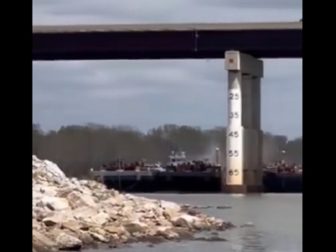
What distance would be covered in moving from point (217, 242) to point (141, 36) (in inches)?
928

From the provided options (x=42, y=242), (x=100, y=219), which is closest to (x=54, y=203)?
(x=100, y=219)

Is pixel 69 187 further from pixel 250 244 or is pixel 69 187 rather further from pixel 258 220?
pixel 258 220

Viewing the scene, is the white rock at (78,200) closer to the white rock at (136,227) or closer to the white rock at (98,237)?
the white rock at (136,227)

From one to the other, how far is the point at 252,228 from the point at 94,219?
7.99 m

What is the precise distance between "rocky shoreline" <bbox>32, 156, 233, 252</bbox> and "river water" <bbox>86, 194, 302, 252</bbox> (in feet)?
2.25

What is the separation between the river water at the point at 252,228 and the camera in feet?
75.0

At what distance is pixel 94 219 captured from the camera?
2372 cm

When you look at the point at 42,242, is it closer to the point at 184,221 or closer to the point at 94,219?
the point at 94,219

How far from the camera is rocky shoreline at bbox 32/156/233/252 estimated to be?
71.0ft

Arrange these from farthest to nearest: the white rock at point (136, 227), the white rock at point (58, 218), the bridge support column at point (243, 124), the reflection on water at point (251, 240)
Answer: the bridge support column at point (243, 124) → the white rock at point (136, 227) → the reflection on water at point (251, 240) → the white rock at point (58, 218)

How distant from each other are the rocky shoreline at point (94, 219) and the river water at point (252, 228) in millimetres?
685

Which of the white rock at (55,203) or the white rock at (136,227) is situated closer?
the white rock at (55,203)

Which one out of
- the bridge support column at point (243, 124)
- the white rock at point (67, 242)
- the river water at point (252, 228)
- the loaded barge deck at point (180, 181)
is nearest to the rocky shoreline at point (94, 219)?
the white rock at point (67, 242)
